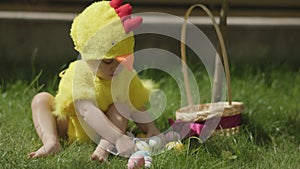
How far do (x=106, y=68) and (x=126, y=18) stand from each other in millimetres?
203

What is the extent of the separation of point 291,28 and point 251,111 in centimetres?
124

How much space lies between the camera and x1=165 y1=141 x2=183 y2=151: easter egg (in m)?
2.26

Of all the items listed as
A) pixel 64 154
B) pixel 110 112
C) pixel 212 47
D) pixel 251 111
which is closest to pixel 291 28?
pixel 212 47

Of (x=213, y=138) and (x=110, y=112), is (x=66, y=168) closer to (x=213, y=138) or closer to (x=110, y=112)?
(x=110, y=112)

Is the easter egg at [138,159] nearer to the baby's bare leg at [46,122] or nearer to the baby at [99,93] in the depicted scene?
the baby at [99,93]

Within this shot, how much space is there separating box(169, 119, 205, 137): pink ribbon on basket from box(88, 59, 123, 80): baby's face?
356mm

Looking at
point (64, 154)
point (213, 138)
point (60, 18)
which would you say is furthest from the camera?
point (60, 18)

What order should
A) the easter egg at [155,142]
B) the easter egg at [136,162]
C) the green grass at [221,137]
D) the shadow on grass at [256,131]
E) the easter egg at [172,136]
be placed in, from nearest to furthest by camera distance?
the easter egg at [136,162] → the green grass at [221,137] → the easter egg at [155,142] → the easter egg at [172,136] → the shadow on grass at [256,131]

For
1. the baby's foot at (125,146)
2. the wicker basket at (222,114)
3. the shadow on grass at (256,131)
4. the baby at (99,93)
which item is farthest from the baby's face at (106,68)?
the shadow on grass at (256,131)

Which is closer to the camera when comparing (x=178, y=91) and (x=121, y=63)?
(x=121, y=63)

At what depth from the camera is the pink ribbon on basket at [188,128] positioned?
2398mm

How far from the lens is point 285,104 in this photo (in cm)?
293

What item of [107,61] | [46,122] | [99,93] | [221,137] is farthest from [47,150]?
[221,137]

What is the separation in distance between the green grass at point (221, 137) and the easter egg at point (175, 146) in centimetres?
3
